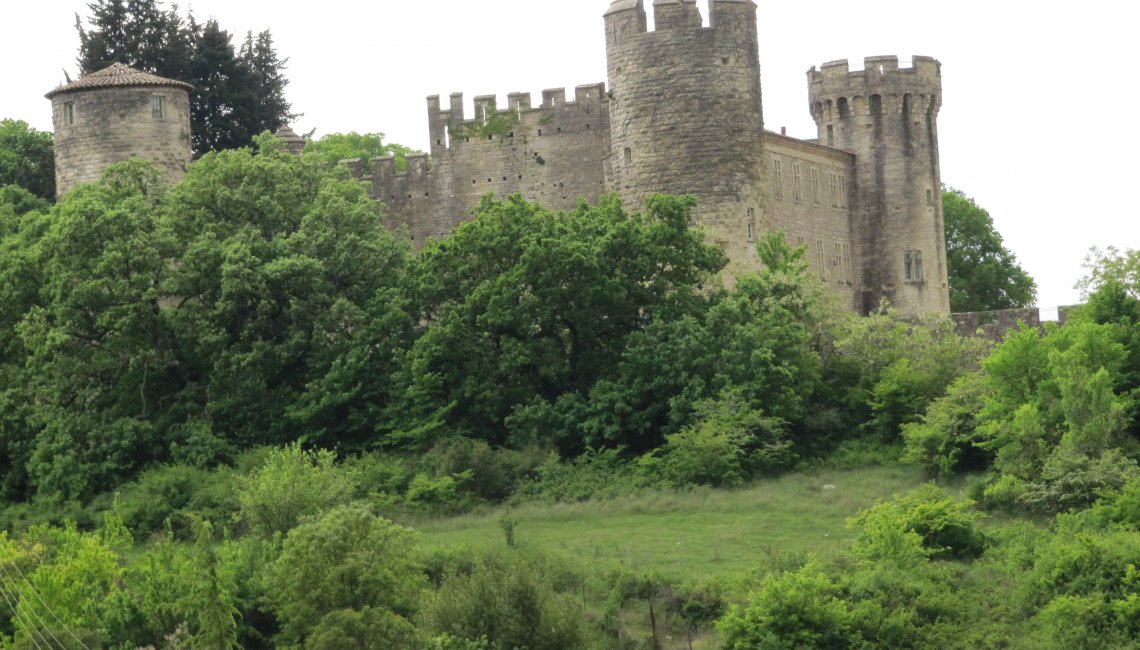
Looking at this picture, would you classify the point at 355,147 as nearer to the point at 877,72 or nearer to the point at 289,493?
the point at 877,72

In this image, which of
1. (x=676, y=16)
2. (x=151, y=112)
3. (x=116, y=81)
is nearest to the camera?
(x=676, y=16)

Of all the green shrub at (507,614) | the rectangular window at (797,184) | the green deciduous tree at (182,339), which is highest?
the rectangular window at (797,184)

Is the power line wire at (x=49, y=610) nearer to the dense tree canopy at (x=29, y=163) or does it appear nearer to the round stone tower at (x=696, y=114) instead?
the round stone tower at (x=696, y=114)

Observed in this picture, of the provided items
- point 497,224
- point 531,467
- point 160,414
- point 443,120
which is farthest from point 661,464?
point 443,120

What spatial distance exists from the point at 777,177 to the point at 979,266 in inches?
775

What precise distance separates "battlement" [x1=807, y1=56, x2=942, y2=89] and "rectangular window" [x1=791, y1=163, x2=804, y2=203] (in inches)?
179

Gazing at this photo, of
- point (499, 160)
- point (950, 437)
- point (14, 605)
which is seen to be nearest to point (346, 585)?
point (14, 605)

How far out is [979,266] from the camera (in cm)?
8256

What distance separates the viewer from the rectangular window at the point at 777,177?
210 ft

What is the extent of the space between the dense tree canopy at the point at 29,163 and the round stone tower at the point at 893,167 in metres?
19.1

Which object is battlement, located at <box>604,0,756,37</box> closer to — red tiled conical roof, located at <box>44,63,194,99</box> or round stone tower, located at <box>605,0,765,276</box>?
round stone tower, located at <box>605,0,765,276</box>

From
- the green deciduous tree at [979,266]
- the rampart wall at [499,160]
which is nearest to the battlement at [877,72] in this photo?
the rampart wall at [499,160]

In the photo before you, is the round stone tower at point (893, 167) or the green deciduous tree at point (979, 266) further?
the green deciduous tree at point (979, 266)

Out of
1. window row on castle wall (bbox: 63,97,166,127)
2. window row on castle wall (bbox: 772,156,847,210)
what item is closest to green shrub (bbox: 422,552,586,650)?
window row on castle wall (bbox: 63,97,166,127)
